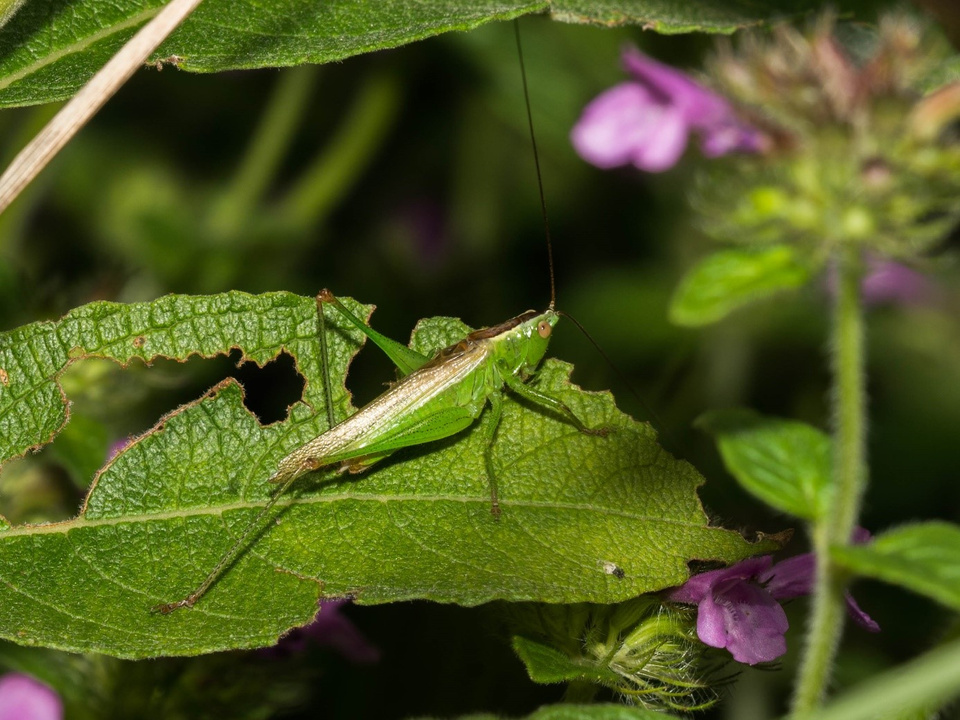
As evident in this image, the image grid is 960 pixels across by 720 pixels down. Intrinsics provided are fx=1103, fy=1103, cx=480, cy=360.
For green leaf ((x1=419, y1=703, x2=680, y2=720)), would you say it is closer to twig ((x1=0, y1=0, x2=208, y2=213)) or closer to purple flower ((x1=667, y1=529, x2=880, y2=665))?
purple flower ((x1=667, y1=529, x2=880, y2=665))

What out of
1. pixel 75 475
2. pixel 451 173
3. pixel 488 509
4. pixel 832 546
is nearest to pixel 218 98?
pixel 451 173

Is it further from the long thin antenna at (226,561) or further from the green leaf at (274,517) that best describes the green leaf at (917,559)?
the long thin antenna at (226,561)


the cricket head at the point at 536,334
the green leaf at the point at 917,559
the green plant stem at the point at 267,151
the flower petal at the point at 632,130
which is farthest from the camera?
the green plant stem at the point at 267,151

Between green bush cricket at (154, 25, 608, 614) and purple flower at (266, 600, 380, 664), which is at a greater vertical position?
green bush cricket at (154, 25, 608, 614)

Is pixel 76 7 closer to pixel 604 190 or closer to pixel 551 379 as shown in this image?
pixel 551 379

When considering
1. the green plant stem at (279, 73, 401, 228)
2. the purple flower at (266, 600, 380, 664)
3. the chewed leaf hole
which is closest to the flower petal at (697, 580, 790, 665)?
the purple flower at (266, 600, 380, 664)

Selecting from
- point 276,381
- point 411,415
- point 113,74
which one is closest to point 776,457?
point 411,415

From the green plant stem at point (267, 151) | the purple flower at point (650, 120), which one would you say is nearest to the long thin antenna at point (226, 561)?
the purple flower at point (650, 120)
